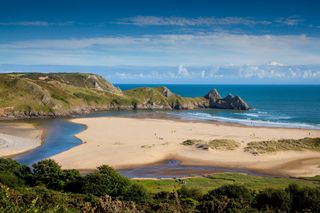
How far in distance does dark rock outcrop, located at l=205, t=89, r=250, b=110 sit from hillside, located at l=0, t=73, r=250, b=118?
0.48 m

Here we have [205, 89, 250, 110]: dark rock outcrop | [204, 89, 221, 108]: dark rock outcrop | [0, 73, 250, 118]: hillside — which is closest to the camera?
[0, 73, 250, 118]: hillside

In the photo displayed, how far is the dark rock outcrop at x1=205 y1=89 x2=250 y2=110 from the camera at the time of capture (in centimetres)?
15800

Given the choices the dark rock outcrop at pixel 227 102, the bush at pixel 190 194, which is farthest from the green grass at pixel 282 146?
the dark rock outcrop at pixel 227 102

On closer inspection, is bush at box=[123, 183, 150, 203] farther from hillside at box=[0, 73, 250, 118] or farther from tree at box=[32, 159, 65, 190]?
hillside at box=[0, 73, 250, 118]

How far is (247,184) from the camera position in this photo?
150 feet

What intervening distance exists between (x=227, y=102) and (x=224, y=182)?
11777 cm

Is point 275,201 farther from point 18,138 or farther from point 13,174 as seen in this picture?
point 18,138

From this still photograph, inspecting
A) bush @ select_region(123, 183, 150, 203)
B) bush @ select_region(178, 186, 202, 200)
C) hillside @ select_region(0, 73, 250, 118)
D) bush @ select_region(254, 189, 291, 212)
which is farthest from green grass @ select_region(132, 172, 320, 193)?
hillside @ select_region(0, 73, 250, 118)

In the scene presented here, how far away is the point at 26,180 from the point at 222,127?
212ft

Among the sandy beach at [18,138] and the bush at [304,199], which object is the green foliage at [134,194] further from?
the sandy beach at [18,138]

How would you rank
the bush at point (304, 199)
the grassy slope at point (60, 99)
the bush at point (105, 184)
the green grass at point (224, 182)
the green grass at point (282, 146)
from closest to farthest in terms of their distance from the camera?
the bush at point (304, 199) < the bush at point (105, 184) < the green grass at point (224, 182) < the green grass at point (282, 146) < the grassy slope at point (60, 99)

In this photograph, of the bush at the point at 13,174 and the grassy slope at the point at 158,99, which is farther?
the grassy slope at the point at 158,99

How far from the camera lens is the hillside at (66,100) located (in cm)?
12375

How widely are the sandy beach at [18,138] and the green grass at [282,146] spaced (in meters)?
39.2
